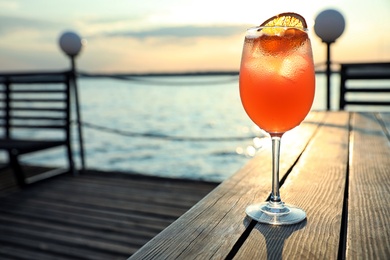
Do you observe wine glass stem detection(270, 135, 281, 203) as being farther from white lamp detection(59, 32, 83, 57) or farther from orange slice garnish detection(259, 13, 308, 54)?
white lamp detection(59, 32, 83, 57)

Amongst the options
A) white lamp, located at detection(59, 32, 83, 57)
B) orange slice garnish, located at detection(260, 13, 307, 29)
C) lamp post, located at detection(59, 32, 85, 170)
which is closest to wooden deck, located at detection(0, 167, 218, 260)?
lamp post, located at detection(59, 32, 85, 170)

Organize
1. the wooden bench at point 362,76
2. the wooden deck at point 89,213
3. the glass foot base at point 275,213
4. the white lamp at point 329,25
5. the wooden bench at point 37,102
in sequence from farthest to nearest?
the wooden bench at point 37,102, the wooden bench at point 362,76, the white lamp at point 329,25, the wooden deck at point 89,213, the glass foot base at point 275,213

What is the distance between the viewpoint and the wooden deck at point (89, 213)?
209 centimetres

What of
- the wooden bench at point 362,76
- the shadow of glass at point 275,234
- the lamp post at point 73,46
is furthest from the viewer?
the lamp post at point 73,46

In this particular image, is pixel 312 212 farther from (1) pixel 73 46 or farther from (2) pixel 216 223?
(1) pixel 73 46

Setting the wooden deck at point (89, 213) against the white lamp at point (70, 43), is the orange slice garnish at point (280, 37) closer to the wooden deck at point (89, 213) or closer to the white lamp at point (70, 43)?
the wooden deck at point (89, 213)

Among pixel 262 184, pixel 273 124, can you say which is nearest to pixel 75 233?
pixel 262 184

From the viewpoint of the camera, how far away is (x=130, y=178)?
11.1 feet

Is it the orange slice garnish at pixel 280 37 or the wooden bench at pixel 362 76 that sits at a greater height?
the orange slice garnish at pixel 280 37

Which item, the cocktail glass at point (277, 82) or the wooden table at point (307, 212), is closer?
the wooden table at point (307, 212)

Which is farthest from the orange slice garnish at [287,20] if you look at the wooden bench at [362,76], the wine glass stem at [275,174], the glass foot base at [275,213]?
the wooden bench at [362,76]

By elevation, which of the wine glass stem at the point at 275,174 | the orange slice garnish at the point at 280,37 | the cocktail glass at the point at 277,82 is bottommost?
the wine glass stem at the point at 275,174

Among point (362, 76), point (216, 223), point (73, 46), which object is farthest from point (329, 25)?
point (216, 223)

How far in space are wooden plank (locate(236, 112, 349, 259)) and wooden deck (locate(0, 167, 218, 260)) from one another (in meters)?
1.17
